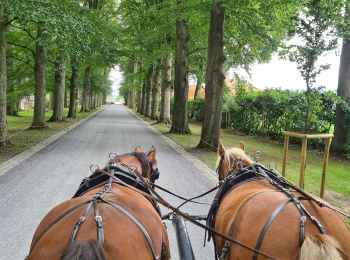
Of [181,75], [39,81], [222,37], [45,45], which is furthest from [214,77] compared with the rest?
[39,81]

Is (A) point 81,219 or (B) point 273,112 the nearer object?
(A) point 81,219

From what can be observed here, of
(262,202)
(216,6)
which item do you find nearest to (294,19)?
(216,6)

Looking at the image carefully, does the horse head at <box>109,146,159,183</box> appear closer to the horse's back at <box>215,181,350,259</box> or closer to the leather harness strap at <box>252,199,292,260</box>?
the horse's back at <box>215,181,350,259</box>

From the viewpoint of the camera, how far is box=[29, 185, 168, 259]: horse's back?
263 cm

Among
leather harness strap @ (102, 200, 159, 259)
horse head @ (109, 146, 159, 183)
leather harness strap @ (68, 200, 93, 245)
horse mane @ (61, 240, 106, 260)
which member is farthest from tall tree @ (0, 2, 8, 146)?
horse mane @ (61, 240, 106, 260)

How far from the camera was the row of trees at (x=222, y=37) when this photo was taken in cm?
1205

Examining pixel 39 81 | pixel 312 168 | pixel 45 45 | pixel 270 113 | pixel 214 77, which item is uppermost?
pixel 45 45

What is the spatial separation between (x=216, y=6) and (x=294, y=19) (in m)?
4.64

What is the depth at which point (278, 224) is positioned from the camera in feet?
10.1

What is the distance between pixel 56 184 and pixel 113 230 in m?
7.22

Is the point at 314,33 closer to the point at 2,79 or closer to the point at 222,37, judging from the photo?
the point at 222,37

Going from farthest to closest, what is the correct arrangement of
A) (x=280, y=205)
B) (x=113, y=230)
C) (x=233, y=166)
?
(x=233, y=166) → (x=280, y=205) → (x=113, y=230)

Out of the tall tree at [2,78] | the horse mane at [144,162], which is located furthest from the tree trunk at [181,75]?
the horse mane at [144,162]

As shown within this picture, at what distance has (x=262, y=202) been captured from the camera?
3.45 m
